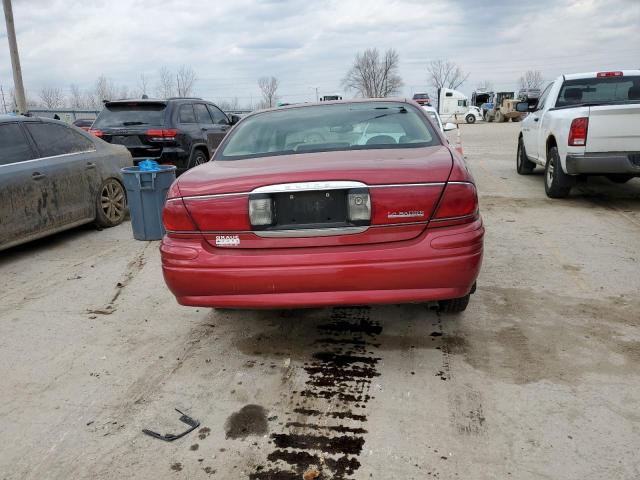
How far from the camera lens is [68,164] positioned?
6277 mm

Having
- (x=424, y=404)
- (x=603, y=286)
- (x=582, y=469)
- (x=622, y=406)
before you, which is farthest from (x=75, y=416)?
(x=603, y=286)

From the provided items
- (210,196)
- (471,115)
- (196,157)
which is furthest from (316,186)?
(471,115)

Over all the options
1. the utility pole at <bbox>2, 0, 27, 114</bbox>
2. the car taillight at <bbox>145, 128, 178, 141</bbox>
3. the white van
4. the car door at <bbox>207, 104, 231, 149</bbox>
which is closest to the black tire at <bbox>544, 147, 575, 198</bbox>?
the car door at <bbox>207, 104, 231, 149</bbox>

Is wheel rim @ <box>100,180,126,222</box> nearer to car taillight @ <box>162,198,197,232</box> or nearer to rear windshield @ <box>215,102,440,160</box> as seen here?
rear windshield @ <box>215,102,440,160</box>

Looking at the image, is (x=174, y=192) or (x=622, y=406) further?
(x=174, y=192)

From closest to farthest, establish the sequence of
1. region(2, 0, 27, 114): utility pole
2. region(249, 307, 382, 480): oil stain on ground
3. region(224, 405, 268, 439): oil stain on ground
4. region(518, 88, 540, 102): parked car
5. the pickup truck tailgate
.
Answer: region(249, 307, 382, 480): oil stain on ground < region(224, 405, 268, 439): oil stain on ground < the pickup truck tailgate < region(518, 88, 540, 102): parked car < region(2, 0, 27, 114): utility pole

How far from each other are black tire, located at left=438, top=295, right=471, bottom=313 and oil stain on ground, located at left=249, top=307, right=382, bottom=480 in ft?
1.57

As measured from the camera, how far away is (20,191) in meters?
5.55

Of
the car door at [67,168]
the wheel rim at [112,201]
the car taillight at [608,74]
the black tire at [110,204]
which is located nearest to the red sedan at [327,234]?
the car door at [67,168]

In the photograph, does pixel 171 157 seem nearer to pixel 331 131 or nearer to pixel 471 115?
pixel 331 131

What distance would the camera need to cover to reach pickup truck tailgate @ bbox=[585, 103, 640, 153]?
664 cm

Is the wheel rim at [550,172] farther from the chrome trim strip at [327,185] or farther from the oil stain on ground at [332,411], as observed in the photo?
the chrome trim strip at [327,185]

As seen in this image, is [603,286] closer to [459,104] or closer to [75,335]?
[75,335]

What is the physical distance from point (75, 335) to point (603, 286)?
412cm
